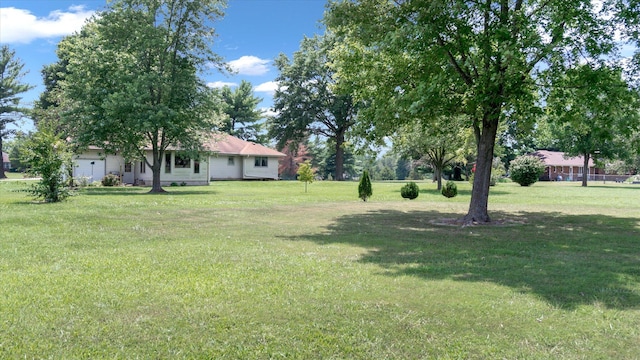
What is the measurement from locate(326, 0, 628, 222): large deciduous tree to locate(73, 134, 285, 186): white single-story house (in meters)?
15.7

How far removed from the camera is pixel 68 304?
4773 millimetres

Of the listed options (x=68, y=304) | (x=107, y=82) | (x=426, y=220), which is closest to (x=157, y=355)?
(x=68, y=304)

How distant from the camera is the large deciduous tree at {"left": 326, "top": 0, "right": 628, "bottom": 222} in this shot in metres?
10.8

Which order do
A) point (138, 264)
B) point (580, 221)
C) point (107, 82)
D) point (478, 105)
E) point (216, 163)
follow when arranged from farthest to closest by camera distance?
point (216, 163)
point (107, 82)
point (580, 221)
point (478, 105)
point (138, 264)

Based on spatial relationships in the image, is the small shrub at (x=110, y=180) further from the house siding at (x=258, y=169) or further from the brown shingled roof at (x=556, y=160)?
the brown shingled roof at (x=556, y=160)

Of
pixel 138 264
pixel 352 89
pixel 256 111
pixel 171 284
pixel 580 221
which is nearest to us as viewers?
pixel 171 284

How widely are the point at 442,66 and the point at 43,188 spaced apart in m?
14.0

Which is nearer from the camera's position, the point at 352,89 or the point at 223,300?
the point at 223,300

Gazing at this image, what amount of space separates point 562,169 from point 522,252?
238ft

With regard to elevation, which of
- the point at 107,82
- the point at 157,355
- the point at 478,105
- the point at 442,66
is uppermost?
the point at 107,82

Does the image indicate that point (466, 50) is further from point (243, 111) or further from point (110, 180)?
point (243, 111)

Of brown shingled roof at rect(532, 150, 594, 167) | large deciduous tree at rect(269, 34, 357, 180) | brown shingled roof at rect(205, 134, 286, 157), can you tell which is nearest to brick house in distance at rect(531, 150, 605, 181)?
brown shingled roof at rect(532, 150, 594, 167)

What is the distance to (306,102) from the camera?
4812cm

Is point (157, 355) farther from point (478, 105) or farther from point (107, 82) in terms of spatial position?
point (107, 82)
